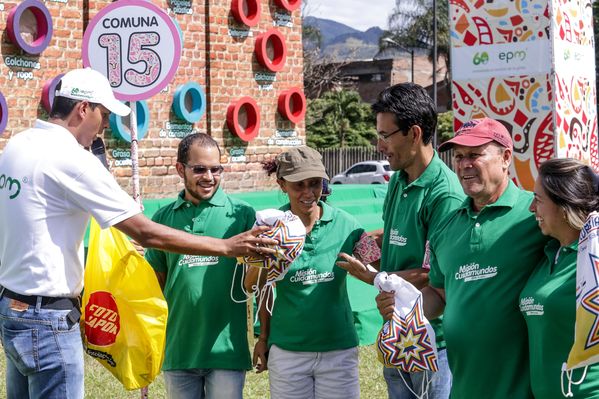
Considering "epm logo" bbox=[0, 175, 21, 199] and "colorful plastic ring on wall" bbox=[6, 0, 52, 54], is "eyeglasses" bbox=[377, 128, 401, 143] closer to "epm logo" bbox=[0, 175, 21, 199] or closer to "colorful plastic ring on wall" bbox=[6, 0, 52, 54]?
"epm logo" bbox=[0, 175, 21, 199]

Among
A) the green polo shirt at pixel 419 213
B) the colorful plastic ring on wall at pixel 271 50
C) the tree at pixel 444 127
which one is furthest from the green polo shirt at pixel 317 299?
the tree at pixel 444 127

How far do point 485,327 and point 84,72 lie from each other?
2083mm

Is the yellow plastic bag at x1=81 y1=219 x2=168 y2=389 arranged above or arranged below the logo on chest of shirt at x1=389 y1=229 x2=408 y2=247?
below

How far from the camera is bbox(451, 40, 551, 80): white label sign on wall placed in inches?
284

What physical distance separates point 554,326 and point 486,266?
0.38 m

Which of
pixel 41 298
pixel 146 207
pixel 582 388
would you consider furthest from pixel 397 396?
pixel 146 207

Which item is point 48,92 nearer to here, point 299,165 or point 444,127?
point 299,165

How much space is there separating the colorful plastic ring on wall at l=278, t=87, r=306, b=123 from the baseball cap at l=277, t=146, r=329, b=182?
9127 mm

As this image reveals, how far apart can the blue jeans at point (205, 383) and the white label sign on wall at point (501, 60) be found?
163 inches

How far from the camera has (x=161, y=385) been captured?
6.86 metres

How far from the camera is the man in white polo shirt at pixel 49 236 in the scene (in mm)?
3705

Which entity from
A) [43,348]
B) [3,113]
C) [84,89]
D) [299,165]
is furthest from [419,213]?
[3,113]

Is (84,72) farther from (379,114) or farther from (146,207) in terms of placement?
(146,207)

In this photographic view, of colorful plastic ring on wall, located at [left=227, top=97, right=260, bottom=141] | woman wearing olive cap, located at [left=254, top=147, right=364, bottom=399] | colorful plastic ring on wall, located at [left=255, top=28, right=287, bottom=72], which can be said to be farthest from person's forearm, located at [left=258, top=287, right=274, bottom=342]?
colorful plastic ring on wall, located at [left=255, top=28, right=287, bottom=72]
